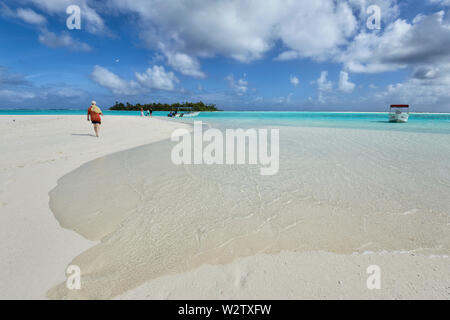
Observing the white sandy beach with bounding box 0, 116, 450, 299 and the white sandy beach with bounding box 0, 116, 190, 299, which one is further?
the white sandy beach with bounding box 0, 116, 190, 299

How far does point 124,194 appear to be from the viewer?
14.6ft

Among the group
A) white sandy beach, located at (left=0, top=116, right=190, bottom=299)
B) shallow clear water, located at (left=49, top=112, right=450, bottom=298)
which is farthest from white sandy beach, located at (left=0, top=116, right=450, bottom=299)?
shallow clear water, located at (left=49, top=112, right=450, bottom=298)

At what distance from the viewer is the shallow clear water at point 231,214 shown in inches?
103

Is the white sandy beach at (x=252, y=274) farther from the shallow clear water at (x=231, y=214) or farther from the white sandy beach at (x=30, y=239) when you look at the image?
the shallow clear water at (x=231, y=214)

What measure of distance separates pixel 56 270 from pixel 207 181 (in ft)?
11.6

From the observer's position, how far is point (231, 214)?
371 centimetres

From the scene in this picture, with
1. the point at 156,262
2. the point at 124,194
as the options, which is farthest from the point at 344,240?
the point at 124,194

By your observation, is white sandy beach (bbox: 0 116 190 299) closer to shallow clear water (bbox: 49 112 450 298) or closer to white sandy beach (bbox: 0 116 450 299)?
white sandy beach (bbox: 0 116 450 299)

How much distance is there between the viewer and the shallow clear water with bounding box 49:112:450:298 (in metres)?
2.61

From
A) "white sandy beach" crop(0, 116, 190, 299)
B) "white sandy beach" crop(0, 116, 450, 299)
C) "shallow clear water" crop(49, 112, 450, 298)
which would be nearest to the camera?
"white sandy beach" crop(0, 116, 450, 299)

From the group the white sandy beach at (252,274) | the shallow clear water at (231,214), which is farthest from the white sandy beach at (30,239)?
the shallow clear water at (231,214)

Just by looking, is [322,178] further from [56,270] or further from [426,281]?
[56,270]
